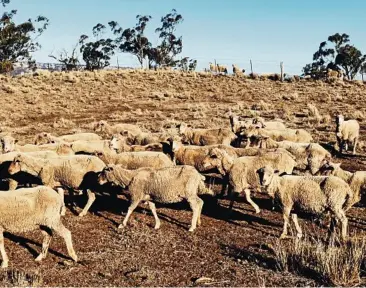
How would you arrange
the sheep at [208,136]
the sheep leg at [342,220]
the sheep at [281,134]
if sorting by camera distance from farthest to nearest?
the sheep at [208,136], the sheep at [281,134], the sheep leg at [342,220]

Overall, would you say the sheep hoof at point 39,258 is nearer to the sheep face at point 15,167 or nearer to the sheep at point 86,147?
the sheep face at point 15,167

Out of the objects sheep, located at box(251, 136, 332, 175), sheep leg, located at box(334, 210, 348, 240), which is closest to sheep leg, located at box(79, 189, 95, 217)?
sheep leg, located at box(334, 210, 348, 240)

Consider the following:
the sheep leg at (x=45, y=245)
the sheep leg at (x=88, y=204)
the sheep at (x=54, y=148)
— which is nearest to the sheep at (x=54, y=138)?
the sheep at (x=54, y=148)

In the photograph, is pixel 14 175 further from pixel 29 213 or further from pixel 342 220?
pixel 342 220

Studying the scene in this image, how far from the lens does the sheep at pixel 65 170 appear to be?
38.1 feet


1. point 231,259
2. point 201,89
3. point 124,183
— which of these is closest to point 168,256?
point 231,259

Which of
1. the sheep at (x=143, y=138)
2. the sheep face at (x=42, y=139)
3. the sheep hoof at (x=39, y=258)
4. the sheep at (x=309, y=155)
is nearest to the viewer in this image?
the sheep hoof at (x=39, y=258)

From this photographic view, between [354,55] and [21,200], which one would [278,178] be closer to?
[21,200]

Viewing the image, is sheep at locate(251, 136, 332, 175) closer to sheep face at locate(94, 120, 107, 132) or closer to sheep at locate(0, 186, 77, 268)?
sheep at locate(0, 186, 77, 268)

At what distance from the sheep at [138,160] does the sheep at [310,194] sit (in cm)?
336

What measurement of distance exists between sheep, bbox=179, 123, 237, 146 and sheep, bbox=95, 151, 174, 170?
198 inches

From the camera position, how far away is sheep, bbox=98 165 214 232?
10388 mm

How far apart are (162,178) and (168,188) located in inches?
10.5

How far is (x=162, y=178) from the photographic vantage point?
1050 cm
